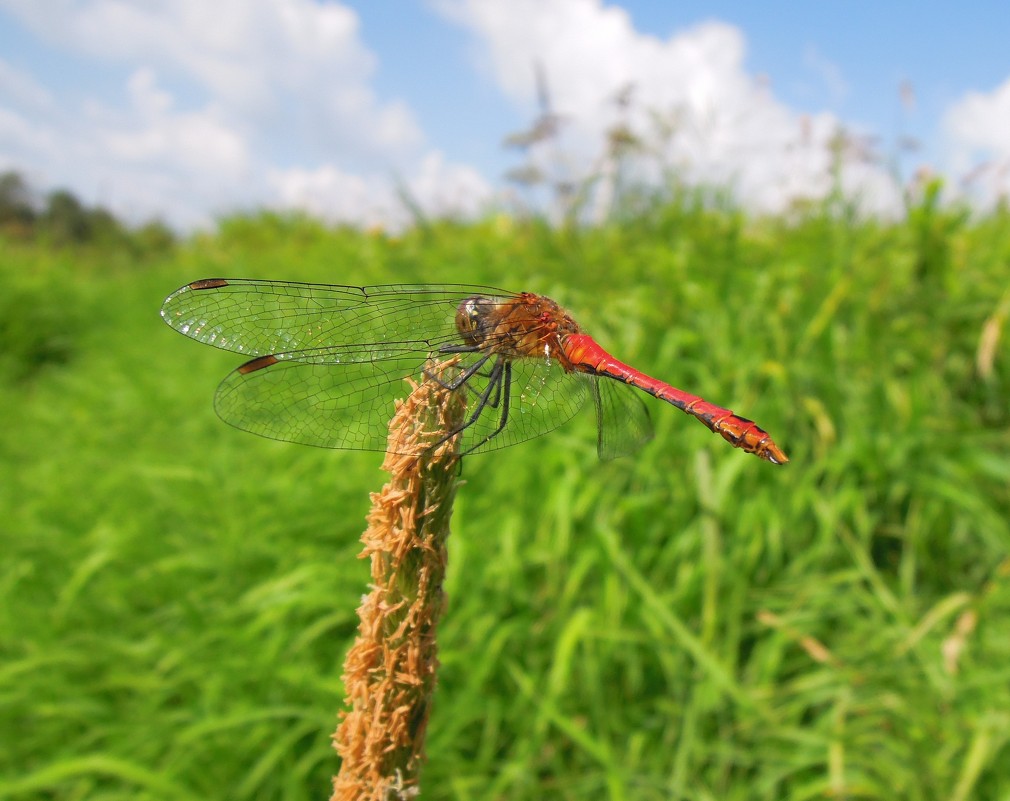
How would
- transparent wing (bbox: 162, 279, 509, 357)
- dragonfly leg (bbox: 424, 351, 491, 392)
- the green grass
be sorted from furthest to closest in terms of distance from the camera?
the green grass
transparent wing (bbox: 162, 279, 509, 357)
dragonfly leg (bbox: 424, 351, 491, 392)

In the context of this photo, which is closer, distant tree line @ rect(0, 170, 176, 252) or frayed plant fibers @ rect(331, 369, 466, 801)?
frayed plant fibers @ rect(331, 369, 466, 801)

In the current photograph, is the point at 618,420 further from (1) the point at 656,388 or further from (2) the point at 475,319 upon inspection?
(2) the point at 475,319

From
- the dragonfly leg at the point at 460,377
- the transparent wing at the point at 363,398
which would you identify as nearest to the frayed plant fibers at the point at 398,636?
the dragonfly leg at the point at 460,377

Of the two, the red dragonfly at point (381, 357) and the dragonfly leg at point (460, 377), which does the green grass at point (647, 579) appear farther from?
the dragonfly leg at point (460, 377)

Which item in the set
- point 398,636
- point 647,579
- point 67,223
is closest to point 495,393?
point 398,636

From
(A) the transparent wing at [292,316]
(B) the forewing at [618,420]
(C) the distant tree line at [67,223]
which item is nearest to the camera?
(A) the transparent wing at [292,316]

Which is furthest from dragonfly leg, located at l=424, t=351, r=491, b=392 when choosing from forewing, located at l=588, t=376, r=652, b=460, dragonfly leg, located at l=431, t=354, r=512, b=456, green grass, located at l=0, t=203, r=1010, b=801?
green grass, located at l=0, t=203, r=1010, b=801

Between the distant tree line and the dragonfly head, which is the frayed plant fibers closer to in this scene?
the dragonfly head

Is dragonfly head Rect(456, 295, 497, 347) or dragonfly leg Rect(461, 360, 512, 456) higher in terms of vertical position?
dragonfly head Rect(456, 295, 497, 347)
